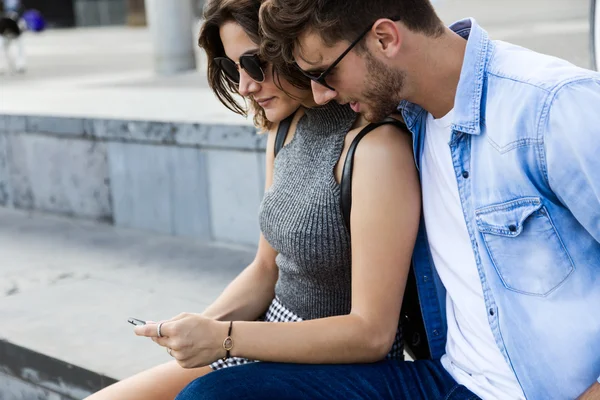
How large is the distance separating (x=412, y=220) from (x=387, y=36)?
40cm

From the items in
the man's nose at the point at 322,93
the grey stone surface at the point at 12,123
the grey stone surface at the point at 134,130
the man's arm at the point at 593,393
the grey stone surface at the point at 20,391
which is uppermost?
the man's nose at the point at 322,93

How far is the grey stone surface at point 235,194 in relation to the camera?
4227 mm

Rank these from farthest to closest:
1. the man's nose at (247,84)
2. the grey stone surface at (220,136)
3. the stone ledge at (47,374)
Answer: the grey stone surface at (220,136) → the stone ledge at (47,374) → the man's nose at (247,84)

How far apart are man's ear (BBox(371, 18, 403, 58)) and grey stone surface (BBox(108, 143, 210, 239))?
2762 millimetres

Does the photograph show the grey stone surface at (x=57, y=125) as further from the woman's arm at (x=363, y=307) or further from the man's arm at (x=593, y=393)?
the man's arm at (x=593, y=393)

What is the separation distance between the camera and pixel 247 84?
221 cm

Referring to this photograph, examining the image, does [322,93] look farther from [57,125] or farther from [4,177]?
[4,177]

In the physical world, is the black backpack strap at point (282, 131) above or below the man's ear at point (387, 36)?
below

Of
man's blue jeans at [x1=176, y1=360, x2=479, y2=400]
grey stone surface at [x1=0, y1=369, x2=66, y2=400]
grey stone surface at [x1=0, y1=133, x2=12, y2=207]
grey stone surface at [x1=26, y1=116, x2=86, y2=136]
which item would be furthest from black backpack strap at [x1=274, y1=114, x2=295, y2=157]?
grey stone surface at [x1=0, y1=133, x2=12, y2=207]

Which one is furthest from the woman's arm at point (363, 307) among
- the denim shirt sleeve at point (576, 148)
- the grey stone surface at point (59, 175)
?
the grey stone surface at point (59, 175)

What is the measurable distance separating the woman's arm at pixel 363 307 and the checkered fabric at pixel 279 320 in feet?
0.51

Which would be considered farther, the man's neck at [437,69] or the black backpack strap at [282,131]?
the black backpack strap at [282,131]

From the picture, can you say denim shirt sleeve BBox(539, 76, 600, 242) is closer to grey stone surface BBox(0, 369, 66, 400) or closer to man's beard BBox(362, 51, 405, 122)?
man's beard BBox(362, 51, 405, 122)

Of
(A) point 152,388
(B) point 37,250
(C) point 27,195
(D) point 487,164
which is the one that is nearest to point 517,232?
(D) point 487,164
